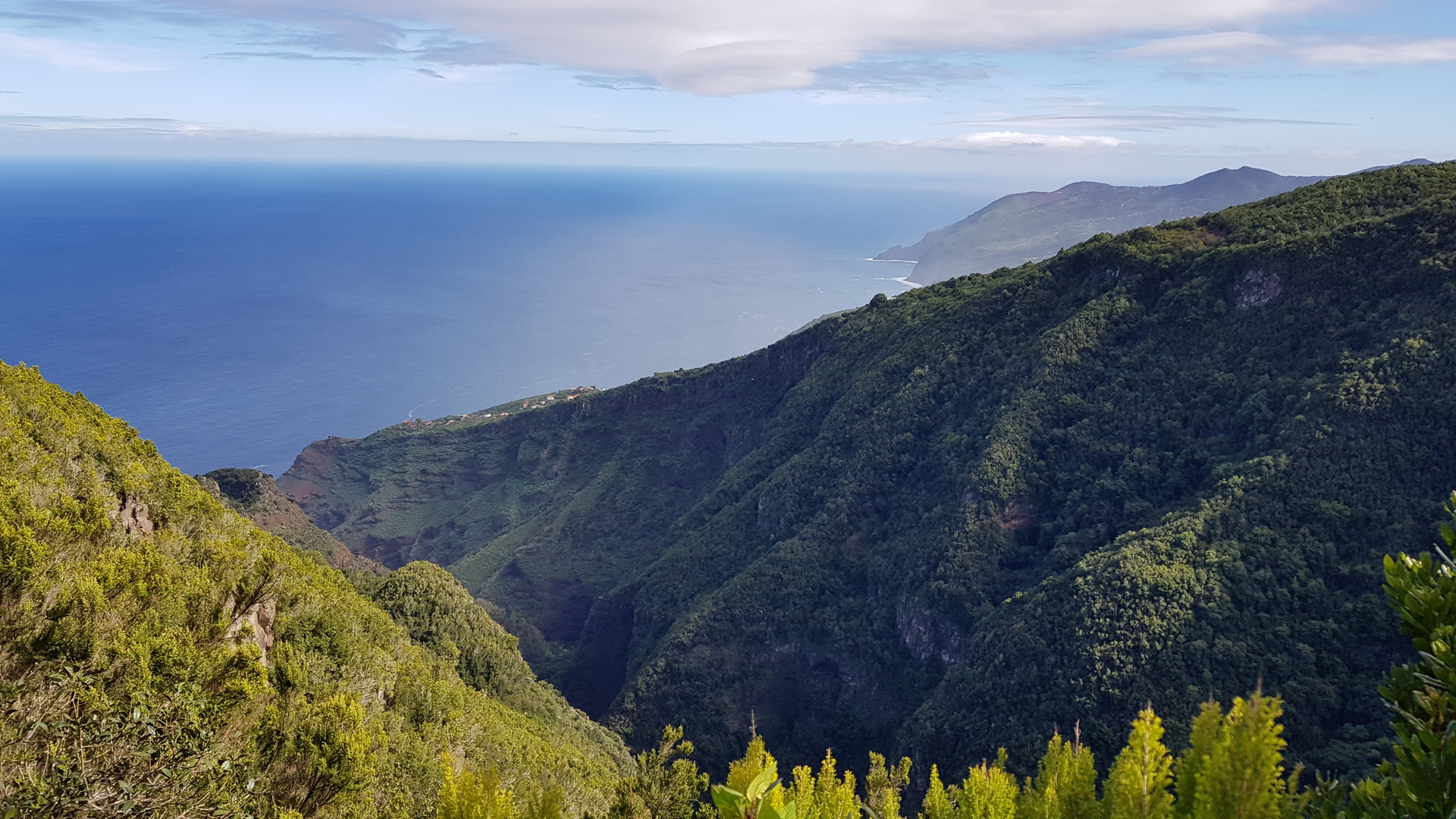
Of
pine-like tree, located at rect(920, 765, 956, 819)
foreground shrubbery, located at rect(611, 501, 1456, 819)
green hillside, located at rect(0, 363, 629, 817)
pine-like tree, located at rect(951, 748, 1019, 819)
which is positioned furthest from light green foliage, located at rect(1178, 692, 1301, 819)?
green hillside, located at rect(0, 363, 629, 817)

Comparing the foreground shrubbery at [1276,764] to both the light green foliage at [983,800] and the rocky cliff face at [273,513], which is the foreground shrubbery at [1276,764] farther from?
the rocky cliff face at [273,513]

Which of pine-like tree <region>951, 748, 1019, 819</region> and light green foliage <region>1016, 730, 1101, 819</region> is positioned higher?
A: light green foliage <region>1016, 730, 1101, 819</region>

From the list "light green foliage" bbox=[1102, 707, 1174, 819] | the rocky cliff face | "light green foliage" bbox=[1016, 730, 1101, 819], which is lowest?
the rocky cliff face

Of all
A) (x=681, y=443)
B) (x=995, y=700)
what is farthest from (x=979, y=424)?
(x=681, y=443)

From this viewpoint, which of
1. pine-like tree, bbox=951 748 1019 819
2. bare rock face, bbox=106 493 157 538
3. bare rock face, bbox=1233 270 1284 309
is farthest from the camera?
bare rock face, bbox=1233 270 1284 309

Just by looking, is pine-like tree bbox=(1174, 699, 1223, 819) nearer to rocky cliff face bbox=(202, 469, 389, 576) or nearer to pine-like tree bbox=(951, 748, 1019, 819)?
pine-like tree bbox=(951, 748, 1019, 819)

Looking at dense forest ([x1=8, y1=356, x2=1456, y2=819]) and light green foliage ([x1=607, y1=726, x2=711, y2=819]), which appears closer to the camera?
dense forest ([x1=8, y1=356, x2=1456, y2=819])
